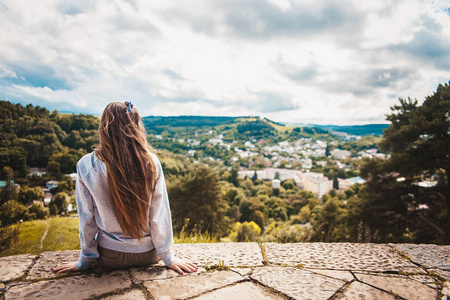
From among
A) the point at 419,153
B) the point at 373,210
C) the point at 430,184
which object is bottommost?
the point at 373,210

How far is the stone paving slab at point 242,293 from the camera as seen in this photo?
4.43 ft

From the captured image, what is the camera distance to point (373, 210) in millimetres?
7496

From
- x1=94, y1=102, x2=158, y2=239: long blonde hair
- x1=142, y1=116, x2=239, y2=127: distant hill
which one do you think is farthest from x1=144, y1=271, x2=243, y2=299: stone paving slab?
x1=142, y1=116, x2=239, y2=127: distant hill

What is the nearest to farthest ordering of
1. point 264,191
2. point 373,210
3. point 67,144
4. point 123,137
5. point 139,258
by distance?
point 123,137 < point 139,258 < point 373,210 < point 67,144 < point 264,191

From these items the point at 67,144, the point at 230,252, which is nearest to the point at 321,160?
the point at 67,144

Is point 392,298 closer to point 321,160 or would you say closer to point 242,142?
point 321,160

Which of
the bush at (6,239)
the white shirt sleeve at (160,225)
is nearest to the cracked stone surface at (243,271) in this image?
the white shirt sleeve at (160,225)

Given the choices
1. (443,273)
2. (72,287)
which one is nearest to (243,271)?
(72,287)

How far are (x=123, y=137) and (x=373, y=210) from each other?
336 inches

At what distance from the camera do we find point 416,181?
23.8 feet

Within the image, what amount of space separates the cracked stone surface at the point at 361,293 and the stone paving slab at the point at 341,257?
0.32 metres

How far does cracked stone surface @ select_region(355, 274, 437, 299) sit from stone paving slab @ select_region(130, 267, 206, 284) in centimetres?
121

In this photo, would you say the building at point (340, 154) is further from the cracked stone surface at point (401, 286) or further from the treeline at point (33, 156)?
the cracked stone surface at point (401, 286)

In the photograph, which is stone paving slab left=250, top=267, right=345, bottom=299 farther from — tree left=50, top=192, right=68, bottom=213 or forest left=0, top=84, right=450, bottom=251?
tree left=50, top=192, right=68, bottom=213
